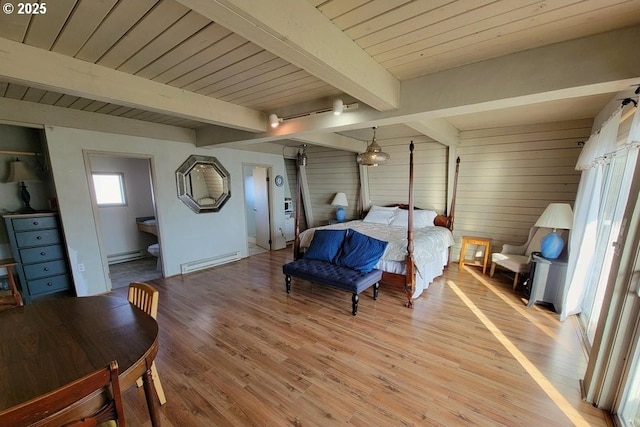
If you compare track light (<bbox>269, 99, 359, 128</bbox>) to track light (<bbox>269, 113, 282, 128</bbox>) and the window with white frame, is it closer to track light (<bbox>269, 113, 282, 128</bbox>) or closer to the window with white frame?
track light (<bbox>269, 113, 282, 128</bbox>)

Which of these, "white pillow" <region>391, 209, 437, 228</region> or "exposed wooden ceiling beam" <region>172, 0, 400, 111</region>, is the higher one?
"exposed wooden ceiling beam" <region>172, 0, 400, 111</region>

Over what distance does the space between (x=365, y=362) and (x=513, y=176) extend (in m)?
3.59

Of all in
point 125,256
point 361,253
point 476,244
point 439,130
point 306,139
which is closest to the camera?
point 361,253

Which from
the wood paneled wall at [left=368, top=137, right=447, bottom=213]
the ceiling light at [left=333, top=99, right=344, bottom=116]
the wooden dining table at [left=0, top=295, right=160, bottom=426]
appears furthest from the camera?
the wood paneled wall at [left=368, top=137, right=447, bottom=213]

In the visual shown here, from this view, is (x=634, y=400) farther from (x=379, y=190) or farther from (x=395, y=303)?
(x=379, y=190)

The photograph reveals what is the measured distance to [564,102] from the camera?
255 centimetres

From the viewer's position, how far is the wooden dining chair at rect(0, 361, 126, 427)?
2.36 feet

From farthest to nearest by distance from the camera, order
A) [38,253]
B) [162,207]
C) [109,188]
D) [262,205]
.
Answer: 1. [262,205]
2. [109,188]
3. [162,207]
4. [38,253]

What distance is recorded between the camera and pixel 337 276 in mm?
2924

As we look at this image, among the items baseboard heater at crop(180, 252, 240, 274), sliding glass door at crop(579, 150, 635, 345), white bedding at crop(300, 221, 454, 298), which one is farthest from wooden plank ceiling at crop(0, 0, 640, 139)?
baseboard heater at crop(180, 252, 240, 274)

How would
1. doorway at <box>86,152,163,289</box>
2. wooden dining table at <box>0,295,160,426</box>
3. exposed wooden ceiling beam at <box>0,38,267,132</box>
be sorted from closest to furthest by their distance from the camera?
wooden dining table at <box>0,295,160,426</box>, exposed wooden ceiling beam at <box>0,38,267,132</box>, doorway at <box>86,152,163,289</box>

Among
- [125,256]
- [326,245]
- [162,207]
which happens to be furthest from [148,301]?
[125,256]

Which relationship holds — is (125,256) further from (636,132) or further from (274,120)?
(636,132)

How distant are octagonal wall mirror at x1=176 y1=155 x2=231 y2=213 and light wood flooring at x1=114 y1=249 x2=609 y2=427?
1620mm
